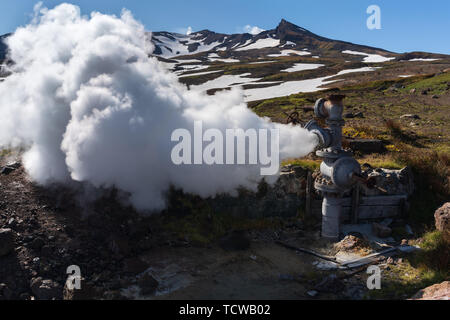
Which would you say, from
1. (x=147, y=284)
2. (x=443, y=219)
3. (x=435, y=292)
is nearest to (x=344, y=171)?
(x=443, y=219)

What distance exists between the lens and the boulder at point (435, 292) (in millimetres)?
6613

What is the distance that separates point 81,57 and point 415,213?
1158 cm

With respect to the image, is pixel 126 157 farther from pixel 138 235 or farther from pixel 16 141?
pixel 16 141

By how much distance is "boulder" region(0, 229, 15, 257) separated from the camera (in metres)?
8.23

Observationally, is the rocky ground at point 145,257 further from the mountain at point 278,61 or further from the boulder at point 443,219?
the mountain at point 278,61

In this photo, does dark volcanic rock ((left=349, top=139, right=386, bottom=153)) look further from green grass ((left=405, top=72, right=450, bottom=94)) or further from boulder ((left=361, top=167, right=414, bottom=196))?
green grass ((left=405, top=72, right=450, bottom=94))

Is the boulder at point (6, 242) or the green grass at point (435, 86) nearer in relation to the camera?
the boulder at point (6, 242)

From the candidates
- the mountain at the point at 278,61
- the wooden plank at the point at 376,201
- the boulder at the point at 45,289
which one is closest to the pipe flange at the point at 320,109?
the wooden plank at the point at 376,201

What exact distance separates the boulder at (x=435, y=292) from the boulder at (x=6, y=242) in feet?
30.5

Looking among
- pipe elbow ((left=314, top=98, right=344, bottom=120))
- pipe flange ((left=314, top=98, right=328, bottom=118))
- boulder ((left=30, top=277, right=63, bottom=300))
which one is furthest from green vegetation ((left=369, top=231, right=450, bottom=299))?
boulder ((left=30, top=277, right=63, bottom=300))

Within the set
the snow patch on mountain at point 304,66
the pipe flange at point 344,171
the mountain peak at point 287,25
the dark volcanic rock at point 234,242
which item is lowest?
the dark volcanic rock at point 234,242

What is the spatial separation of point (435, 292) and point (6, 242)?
31.7 ft

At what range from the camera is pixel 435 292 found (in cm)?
693

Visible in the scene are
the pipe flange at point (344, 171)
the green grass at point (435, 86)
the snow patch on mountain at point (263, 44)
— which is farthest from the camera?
the snow patch on mountain at point (263, 44)
